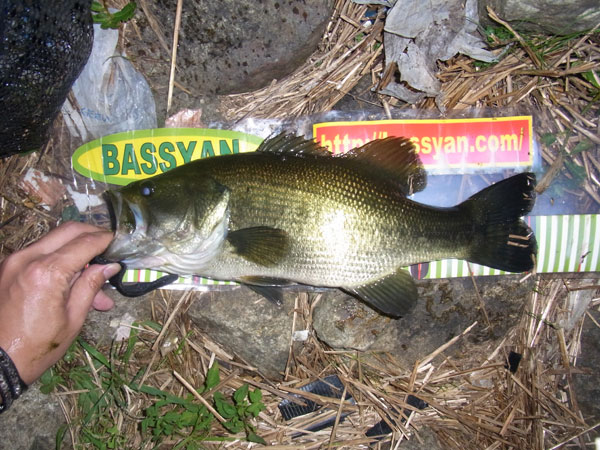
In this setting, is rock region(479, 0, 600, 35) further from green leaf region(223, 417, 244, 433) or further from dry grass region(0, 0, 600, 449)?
green leaf region(223, 417, 244, 433)

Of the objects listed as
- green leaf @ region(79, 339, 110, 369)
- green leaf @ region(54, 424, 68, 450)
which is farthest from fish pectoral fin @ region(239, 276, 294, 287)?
green leaf @ region(54, 424, 68, 450)

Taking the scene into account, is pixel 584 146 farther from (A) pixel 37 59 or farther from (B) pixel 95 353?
A: (B) pixel 95 353

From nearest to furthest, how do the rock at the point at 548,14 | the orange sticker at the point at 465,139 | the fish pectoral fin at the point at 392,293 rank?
the fish pectoral fin at the point at 392,293, the rock at the point at 548,14, the orange sticker at the point at 465,139

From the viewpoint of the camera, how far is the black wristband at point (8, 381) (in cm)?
205

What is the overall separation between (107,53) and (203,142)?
0.90m

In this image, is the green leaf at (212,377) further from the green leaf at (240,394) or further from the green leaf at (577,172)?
the green leaf at (577,172)

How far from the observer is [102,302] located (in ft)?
8.53

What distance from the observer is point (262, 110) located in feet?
9.09

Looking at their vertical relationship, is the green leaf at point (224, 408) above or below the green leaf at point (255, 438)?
above

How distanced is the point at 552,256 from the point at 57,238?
324cm

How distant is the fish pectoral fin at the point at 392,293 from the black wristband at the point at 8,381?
1931 mm

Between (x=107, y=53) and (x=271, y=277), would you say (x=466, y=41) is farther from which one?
(x=107, y=53)

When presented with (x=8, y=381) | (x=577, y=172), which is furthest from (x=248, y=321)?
(x=577, y=172)

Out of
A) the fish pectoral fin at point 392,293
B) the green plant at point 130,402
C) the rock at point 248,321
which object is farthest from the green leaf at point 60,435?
the fish pectoral fin at point 392,293
